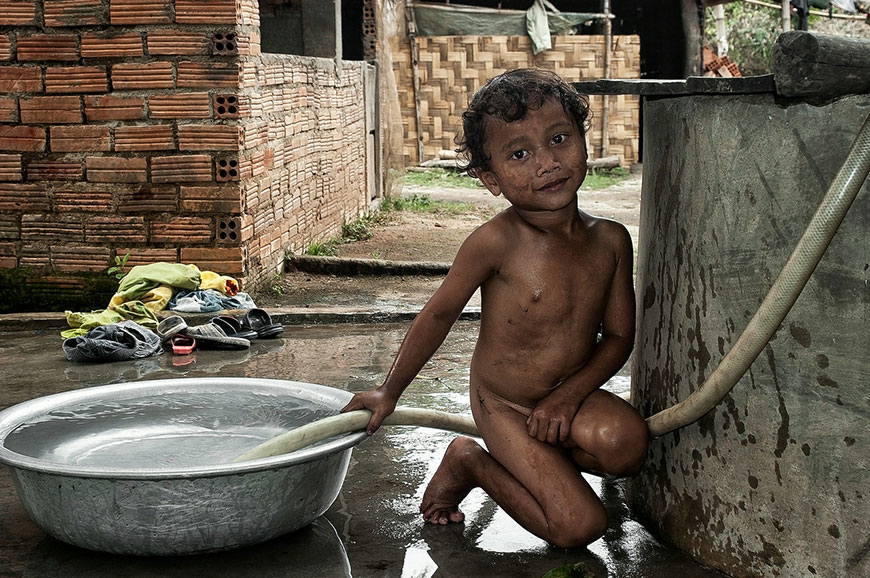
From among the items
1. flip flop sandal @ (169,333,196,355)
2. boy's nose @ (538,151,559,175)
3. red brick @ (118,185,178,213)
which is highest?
boy's nose @ (538,151,559,175)

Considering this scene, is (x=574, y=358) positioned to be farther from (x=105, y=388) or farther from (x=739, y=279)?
(x=105, y=388)

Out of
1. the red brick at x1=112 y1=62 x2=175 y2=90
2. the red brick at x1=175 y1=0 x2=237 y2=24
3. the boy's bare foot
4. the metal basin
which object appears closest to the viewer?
the metal basin

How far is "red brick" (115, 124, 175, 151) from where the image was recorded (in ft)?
18.0

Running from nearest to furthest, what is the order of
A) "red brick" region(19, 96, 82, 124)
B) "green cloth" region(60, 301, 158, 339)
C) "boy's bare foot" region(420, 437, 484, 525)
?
"boy's bare foot" region(420, 437, 484, 525), "green cloth" region(60, 301, 158, 339), "red brick" region(19, 96, 82, 124)

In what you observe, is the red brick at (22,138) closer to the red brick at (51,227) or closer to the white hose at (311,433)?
the red brick at (51,227)

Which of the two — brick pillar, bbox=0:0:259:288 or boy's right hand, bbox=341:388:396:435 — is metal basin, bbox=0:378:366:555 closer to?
boy's right hand, bbox=341:388:396:435

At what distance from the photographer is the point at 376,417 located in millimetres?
2488

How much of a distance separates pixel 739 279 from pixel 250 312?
3.14 meters

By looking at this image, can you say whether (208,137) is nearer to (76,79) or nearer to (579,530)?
(76,79)

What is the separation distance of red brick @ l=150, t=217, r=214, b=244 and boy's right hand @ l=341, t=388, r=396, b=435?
326cm

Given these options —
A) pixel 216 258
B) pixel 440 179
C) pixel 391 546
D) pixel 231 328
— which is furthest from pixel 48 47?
pixel 440 179

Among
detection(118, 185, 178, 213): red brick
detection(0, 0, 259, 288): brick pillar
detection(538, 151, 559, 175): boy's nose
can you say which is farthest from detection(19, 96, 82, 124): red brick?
detection(538, 151, 559, 175): boy's nose

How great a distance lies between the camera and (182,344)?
4.67 metres

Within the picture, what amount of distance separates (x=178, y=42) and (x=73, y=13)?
1.97 ft
